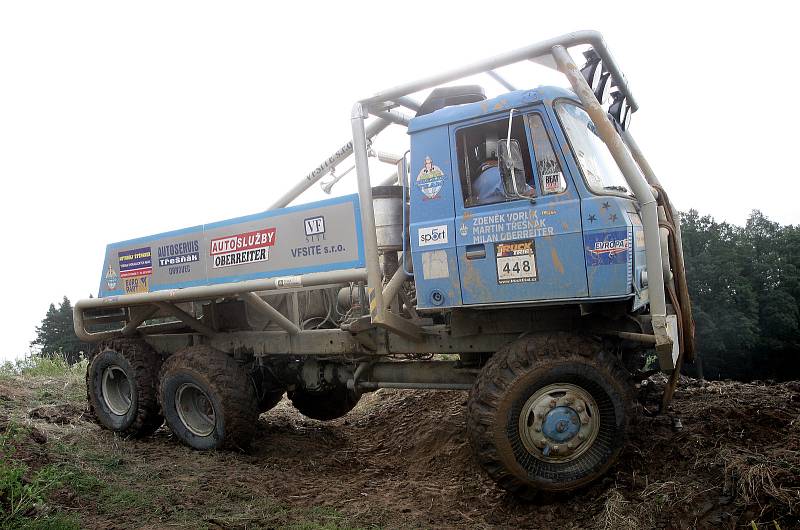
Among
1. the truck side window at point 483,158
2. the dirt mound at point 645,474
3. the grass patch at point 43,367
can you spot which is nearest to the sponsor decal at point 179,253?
the dirt mound at point 645,474

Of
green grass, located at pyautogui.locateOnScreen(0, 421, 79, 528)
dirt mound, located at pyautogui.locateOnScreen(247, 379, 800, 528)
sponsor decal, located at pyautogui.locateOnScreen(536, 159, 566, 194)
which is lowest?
dirt mound, located at pyautogui.locateOnScreen(247, 379, 800, 528)

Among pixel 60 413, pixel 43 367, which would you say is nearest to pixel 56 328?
pixel 43 367

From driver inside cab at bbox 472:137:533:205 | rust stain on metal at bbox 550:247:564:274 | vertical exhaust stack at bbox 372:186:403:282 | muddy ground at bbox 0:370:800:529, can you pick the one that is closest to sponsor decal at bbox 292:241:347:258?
vertical exhaust stack at bbox 372:186:403:282

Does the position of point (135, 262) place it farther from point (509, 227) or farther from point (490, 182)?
point (509, 227)

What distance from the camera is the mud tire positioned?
817 cm

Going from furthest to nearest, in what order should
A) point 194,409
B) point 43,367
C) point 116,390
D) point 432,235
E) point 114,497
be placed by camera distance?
point 43,367, point 116,390, point 194,409, point 114,497, point 432,235

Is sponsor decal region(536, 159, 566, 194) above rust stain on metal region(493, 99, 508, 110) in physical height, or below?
below

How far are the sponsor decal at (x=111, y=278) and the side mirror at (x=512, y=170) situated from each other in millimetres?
5009

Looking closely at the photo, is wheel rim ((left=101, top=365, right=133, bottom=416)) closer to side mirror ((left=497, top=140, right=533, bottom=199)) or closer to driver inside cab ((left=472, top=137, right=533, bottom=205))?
driver inside cab ((left=472, top=137, right=533, bottom=205))

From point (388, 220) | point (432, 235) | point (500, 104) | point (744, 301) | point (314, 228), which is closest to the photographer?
point (500, 104)

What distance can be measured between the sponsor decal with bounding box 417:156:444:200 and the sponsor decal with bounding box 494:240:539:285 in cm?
67

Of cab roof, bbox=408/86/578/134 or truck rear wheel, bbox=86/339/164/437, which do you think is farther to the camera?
truck rear wheel, bbox=86/339/164/437

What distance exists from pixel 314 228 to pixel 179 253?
1884 mm

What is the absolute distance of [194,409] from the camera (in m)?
7.29
